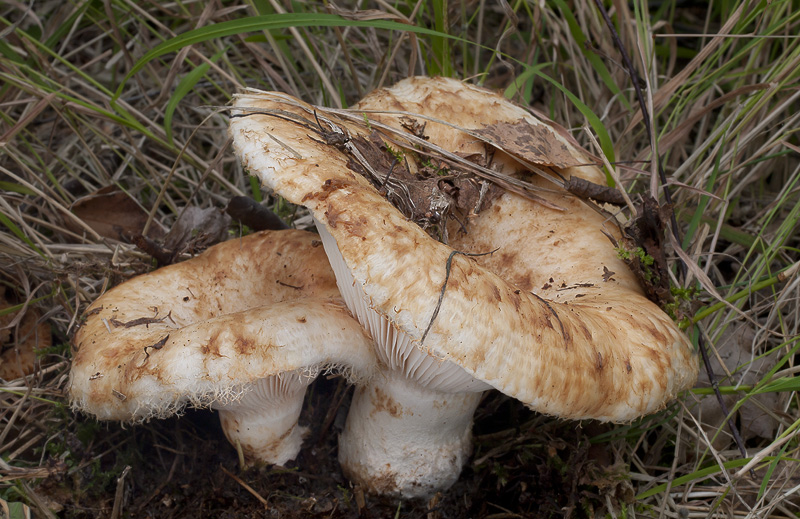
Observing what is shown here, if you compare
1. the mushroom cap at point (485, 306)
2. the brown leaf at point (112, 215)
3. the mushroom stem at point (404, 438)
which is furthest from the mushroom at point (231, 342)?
the brown leaf at point (112, 215)

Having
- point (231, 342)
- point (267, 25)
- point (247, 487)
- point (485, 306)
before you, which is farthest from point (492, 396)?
point (267, 25)

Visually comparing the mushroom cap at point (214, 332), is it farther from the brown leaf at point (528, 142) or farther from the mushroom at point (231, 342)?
the brown leaf at point (528, 142)

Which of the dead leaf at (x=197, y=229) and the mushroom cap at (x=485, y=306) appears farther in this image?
the dead leaf at (x=197, y=229)

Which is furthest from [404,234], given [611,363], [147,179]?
[147,179]

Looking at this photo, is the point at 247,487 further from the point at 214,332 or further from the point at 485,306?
the point at 485,306

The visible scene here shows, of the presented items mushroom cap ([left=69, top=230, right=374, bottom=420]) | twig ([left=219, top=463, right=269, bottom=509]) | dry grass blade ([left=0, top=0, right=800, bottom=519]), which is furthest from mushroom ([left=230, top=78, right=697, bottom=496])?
twig ([left=219, top=463, right=269, bottom=509])
